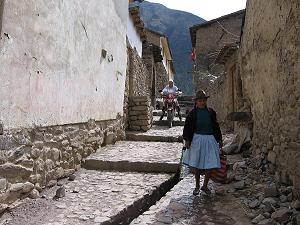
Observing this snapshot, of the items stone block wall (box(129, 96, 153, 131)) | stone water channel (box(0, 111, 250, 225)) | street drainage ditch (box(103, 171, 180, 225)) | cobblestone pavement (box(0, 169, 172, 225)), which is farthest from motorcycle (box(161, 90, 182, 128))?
street drainage ditch (box(103, 171, 180, 225))

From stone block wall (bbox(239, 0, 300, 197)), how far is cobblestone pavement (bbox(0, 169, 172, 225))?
72.6 inches

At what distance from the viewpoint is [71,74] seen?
5090 mm

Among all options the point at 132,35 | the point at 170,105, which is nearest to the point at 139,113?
the point at 170,105

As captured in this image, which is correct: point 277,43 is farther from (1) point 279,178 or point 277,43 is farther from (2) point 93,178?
(2) point 93,178

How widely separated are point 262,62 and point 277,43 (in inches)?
33.5

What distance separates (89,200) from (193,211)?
138 cm

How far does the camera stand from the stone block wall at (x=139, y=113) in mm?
9320

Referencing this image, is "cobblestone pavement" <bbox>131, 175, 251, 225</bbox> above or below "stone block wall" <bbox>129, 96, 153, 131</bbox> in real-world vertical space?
below

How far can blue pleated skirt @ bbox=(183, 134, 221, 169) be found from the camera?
13.9 feet

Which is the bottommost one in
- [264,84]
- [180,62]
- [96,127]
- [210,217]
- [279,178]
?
[210,217]


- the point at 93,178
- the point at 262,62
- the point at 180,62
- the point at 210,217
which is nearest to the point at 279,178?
the point at 210,217

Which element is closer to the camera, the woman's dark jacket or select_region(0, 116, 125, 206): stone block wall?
select_region(0, 116, 125, 206): stone block wall

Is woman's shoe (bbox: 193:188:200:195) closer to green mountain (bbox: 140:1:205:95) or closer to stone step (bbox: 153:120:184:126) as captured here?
stone step (bbox: 153:120:184:126)

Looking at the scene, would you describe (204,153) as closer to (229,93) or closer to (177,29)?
(229,93)
